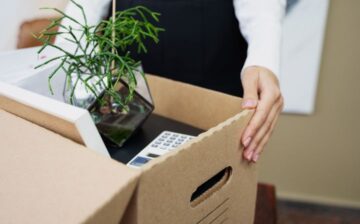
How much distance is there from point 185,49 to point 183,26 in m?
0.05

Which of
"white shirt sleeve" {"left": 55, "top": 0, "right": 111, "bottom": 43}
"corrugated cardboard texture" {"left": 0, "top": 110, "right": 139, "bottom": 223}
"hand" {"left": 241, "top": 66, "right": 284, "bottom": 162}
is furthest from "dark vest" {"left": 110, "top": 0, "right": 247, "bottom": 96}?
"corrugated cardboard texture" {"left": 0, "top": 110, "right": 139, "bottom": 223}

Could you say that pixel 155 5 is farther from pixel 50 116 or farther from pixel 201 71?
pixel 50 116

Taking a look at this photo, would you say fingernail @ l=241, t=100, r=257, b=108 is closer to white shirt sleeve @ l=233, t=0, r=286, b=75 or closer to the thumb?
the thumb

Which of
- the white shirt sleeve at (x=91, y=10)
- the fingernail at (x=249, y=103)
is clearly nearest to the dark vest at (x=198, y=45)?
the white shirt sleeve at (x=91, y=10)

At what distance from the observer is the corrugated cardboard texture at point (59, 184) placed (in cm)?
29

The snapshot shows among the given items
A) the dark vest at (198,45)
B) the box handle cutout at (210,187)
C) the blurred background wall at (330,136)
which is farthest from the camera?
the blurred background wall at (330,136)

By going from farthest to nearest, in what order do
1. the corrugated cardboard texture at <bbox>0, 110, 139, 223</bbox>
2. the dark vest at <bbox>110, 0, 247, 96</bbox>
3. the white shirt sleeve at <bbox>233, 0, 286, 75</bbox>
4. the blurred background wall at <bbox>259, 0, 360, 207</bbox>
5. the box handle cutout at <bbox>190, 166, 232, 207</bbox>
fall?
the blurred background wall at <bbox>259, 0, 360, 207</bbox> → the dark vest at <bbox>110, 0, 247, 96</bbox> → the white shirt sleeve at <bbox>233, 0, 286, 75</bbox> → the box handle cutout at <bbox>190, 166, 232, 207</bbox> → the corrugated cardboard texture at <bbox>0, 110, 139, 223</bbox>

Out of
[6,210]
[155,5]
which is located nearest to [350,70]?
[155,5]

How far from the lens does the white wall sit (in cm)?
83

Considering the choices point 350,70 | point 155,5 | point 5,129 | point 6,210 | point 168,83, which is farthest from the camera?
point 350,70

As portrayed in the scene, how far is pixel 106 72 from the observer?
483mm

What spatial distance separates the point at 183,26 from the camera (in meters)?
0.80

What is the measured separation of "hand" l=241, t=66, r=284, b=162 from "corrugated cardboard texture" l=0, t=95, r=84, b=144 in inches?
8.2

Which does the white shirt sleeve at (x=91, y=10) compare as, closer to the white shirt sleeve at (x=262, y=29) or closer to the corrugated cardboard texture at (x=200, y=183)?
the white shirt sleeve at (x=262, y=29)
